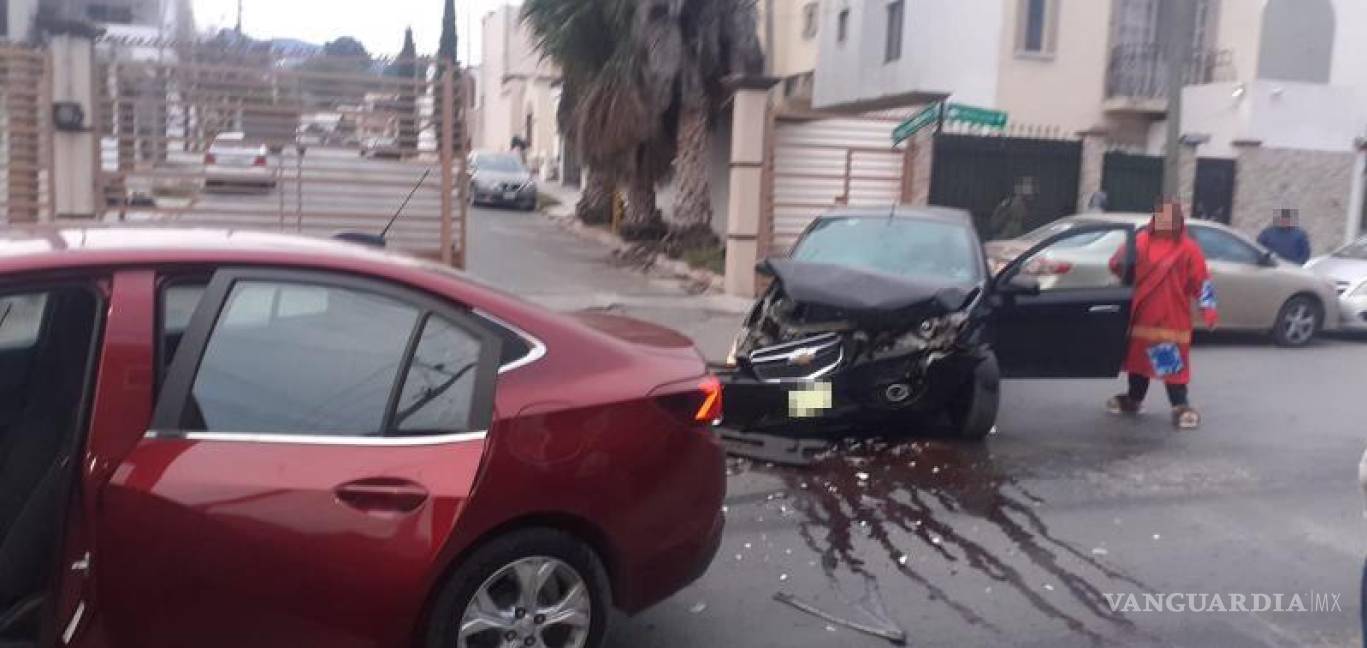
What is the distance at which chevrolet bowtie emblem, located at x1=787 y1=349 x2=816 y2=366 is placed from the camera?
780cm

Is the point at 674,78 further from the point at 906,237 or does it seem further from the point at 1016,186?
the point at 906,237

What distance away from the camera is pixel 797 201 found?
54.2ft

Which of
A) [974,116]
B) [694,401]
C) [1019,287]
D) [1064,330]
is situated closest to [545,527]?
[694,401]

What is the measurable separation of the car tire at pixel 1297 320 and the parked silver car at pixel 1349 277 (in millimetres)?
551

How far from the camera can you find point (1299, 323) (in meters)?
13.7

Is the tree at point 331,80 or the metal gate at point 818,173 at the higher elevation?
the tree at point 331,80

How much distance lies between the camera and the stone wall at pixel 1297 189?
1964cm

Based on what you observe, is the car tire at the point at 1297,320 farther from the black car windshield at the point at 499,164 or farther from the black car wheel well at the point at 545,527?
the black car windshield at the point at 499,164

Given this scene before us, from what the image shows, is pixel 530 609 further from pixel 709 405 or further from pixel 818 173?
pixel 818 173

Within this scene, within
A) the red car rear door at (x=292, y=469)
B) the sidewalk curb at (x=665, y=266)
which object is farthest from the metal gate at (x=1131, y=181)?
the red car rear door at (x=292, y=469)

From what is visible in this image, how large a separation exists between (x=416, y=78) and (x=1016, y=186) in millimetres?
8791

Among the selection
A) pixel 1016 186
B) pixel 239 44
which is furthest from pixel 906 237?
pixel 1016 186

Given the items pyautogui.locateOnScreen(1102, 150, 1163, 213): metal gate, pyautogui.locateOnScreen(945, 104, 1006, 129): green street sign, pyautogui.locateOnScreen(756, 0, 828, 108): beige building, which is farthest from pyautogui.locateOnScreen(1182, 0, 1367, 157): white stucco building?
pyautogui.locateOnScreen(756, 0, 828, 108): beige building

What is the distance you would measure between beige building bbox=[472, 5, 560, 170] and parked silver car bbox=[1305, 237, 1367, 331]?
1069 inches
